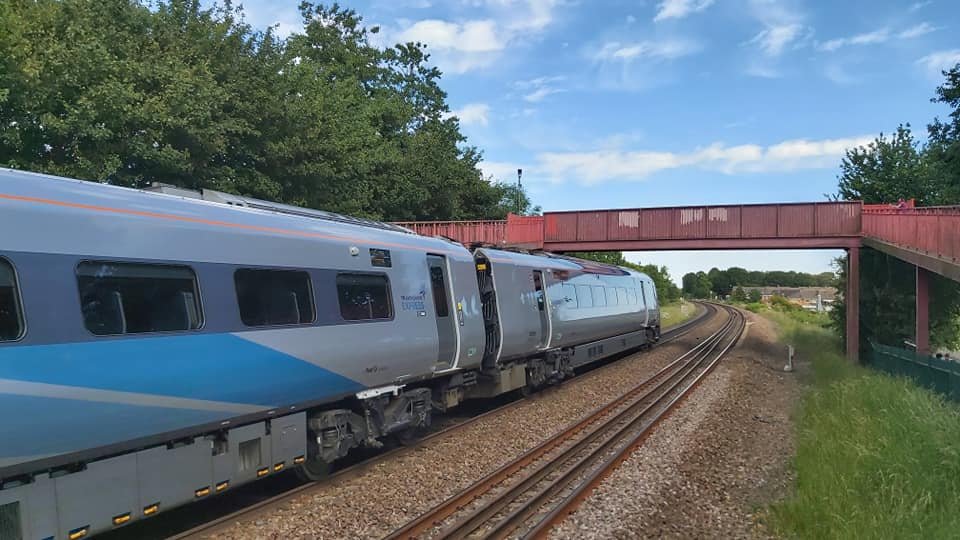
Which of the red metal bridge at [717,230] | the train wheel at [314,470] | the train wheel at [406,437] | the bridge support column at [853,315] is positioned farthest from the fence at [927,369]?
the train wheel at [314,470]

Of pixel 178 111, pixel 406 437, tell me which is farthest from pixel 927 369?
pixel 178 111

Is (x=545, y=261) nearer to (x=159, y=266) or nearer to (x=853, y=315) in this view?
(x=159, y=266)

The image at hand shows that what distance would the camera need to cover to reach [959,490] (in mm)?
6863

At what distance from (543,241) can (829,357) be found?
11962 millimetres

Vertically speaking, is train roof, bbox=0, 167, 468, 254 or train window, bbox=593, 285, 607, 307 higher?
train roof, bbox=0, 167, 468, 254

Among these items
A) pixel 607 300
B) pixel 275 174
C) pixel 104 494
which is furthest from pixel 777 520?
pixel 275 174

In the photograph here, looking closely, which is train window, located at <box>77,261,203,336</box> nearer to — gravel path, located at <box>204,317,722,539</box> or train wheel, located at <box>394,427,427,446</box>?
gravel path, located at <box>204,317,722,539</box>

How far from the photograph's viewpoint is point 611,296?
22.3 m

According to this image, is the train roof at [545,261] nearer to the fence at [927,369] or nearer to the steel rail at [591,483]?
the steel rail at [591,483]

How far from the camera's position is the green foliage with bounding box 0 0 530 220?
15.1m

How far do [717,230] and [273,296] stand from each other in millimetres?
22155

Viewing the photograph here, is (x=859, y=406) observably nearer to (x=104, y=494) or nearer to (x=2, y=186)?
(x=104, y=494)

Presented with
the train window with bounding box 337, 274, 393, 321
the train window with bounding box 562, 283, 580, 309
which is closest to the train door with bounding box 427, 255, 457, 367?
the train window with bounding box 337, 274, 393, 321

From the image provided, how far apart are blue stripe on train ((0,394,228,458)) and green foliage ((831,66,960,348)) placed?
22571 millimetres
